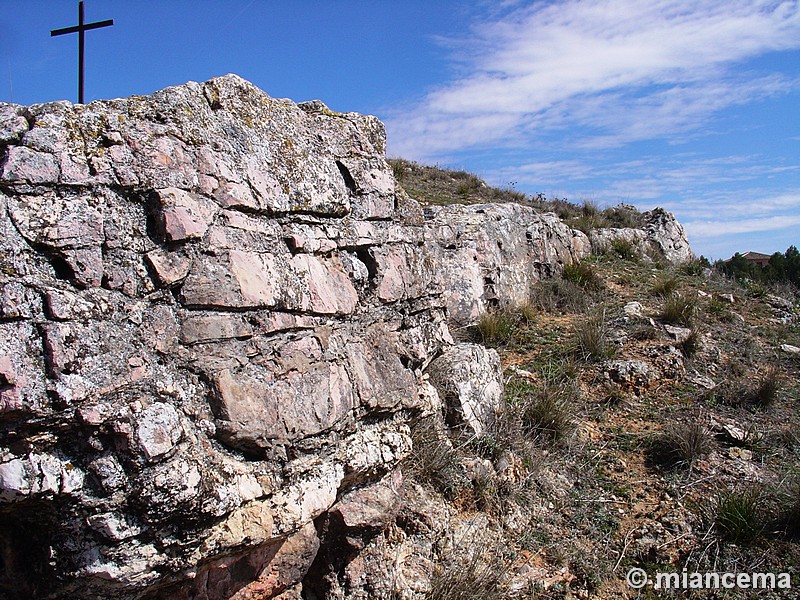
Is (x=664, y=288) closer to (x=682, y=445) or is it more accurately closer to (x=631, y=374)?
(x=631, y=374)

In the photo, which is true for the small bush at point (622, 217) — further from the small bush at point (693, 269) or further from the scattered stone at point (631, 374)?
the scattered stone at point (631, 374)

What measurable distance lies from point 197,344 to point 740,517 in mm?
4092

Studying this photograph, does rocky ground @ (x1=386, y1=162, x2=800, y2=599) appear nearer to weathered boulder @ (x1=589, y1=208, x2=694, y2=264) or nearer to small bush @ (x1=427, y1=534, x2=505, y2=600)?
small bush @ (x1=427, y1=534, x2=505, y2=600)

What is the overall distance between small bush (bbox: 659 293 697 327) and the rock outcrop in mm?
A: 5399

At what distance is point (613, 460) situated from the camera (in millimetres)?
5641

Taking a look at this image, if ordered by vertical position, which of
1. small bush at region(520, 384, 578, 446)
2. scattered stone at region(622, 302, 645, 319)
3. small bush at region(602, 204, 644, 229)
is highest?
small bush at region(602, 204, 644, 229)

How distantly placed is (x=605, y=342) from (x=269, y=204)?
17.3 feet

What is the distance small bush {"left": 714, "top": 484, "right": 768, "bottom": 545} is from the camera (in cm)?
457

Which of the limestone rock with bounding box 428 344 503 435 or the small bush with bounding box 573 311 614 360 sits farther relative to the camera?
the small bush with bounding box 573 311 614 360

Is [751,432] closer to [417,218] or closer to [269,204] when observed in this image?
[417,218]

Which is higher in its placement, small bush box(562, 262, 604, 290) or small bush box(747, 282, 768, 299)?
small bush box(562, 262, 604, 290)

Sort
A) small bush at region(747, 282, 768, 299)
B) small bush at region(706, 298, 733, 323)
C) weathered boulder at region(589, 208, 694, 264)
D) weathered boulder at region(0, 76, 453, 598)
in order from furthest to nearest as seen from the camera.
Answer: weathered boulder at region(589, 208, 694, 264)
small bush at region(747, 282, 768, 299)
small bush at region(706, 298, 733, 323)
weathered boulder at region(0, 76, 453, 598)

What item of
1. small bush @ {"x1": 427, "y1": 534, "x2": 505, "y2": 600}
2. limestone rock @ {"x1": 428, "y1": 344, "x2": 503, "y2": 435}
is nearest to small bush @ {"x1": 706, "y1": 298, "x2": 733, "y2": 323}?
limestone rock @ {"x1": 428, "y1": 344, "x2": 503, "y2": 435}

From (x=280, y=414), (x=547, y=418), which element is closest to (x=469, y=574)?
(x=280, y=414)
